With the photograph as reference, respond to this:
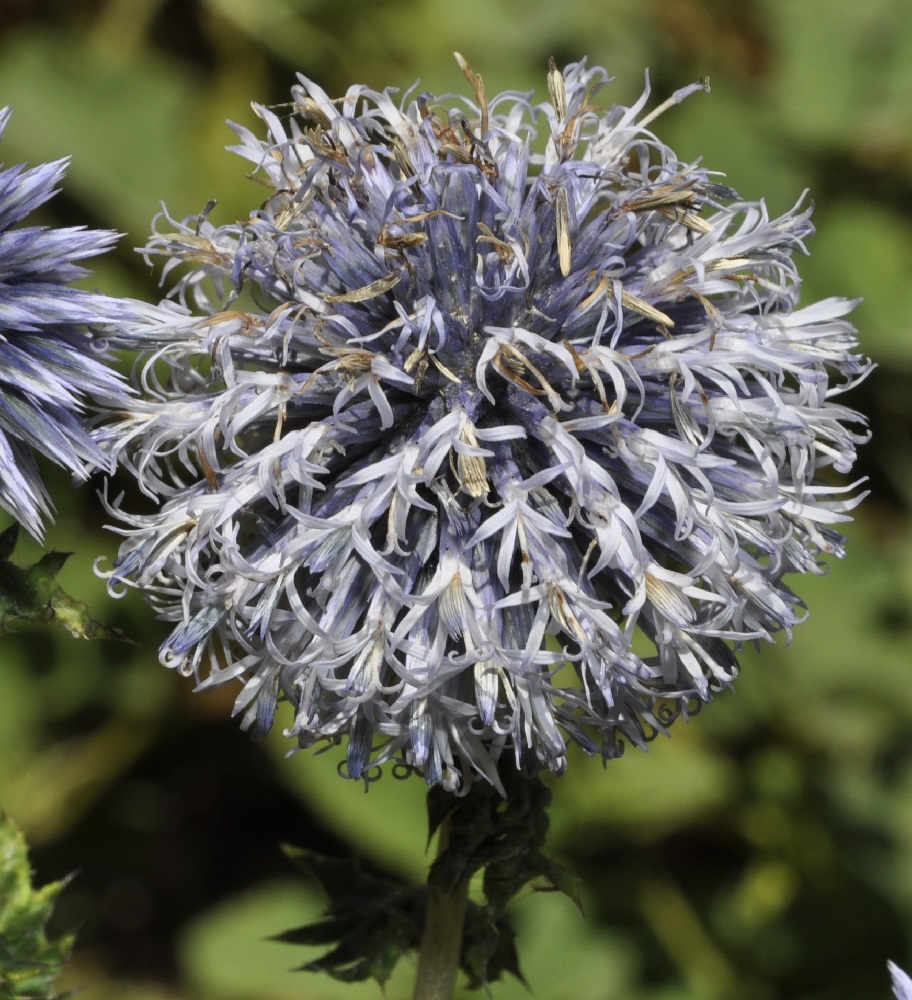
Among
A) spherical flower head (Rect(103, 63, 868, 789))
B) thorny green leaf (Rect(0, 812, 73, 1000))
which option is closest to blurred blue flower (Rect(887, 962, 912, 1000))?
spherical flower head (Rect(103, 63, 868, 789))

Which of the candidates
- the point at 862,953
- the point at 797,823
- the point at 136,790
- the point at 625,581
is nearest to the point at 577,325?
the point at 625,581

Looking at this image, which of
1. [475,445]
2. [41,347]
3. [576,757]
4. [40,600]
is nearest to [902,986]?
[475,445]

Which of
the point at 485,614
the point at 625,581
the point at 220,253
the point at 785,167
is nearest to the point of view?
the point at 485,614

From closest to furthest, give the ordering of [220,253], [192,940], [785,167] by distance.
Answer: [220,253] < [192,940] < [785,167]

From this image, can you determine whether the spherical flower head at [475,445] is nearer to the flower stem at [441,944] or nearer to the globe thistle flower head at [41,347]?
the globe thistle flower head at [41,347]

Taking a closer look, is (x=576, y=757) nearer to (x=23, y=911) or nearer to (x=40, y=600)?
(x=23, y=911)

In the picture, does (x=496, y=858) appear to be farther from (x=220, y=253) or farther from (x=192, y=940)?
(x=192, y=940)

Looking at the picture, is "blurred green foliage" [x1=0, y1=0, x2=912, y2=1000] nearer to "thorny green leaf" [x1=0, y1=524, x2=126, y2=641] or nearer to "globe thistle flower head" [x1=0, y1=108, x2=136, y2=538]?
"thorny green leaf" [x1=0, y1=524, x2=126, y2=641]

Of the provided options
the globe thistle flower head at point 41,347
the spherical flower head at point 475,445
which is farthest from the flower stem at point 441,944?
the globe thistle flower head at point 41,347
